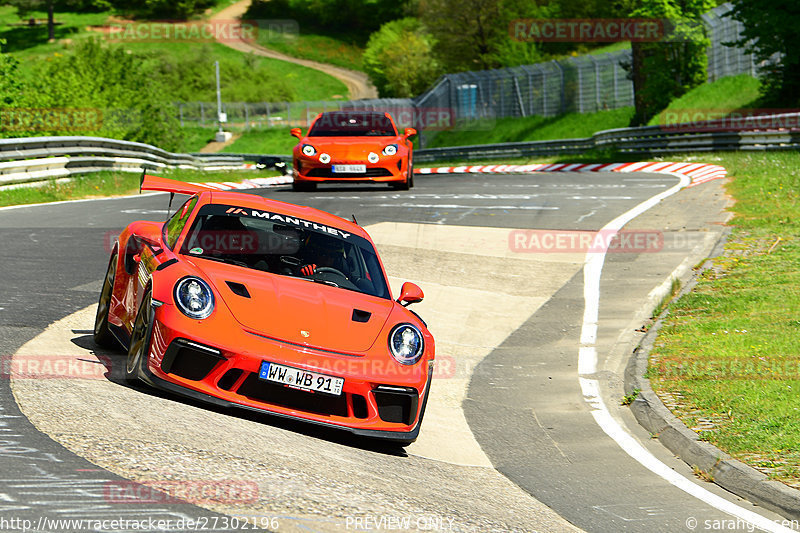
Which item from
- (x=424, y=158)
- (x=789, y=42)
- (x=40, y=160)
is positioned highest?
(x=789, y=42)

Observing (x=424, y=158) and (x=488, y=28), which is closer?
(x=424, y=158)

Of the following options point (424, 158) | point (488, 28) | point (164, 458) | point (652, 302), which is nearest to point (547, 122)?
point (424, 158)

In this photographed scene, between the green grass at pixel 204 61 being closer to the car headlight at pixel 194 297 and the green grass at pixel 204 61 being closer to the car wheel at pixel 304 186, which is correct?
the car wheel at pixel 304 186

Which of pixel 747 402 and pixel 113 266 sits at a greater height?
pixel 113 266

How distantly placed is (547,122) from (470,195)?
36.0m

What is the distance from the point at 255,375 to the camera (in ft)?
19.8

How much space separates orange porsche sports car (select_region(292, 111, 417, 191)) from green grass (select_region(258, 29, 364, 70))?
10763 centimetres

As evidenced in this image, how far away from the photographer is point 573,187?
22.8 meters

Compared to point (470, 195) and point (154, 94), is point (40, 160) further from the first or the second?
point (154, 94)

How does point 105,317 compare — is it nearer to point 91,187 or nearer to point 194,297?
point 194,297

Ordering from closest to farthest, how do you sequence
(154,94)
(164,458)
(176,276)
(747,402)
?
(164,458) < (176,276) < (747,402) < (154,94)

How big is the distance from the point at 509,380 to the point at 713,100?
119 ft

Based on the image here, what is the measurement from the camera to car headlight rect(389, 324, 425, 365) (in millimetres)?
6508

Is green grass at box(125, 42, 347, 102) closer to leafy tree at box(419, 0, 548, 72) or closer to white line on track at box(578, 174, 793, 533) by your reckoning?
leafy tree at box(419, 0, 548, 72)
